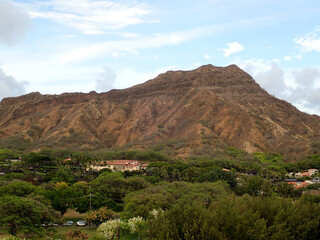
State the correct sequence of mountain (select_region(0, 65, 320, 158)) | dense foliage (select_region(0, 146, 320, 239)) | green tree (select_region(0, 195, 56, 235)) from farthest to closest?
1. mountain (select_region(0, 65, 320, 158))
2. green tree (select_region(0, 195, 56, 235))
3. dense foliage (select_region(0, 146, 320, 239))

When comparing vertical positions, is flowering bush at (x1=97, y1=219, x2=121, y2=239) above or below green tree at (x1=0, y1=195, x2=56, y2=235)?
below

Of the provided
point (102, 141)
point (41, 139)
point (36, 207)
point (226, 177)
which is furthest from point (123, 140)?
point (36, 207)

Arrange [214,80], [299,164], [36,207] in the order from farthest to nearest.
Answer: [214,80] < [299,164] < [36,207]

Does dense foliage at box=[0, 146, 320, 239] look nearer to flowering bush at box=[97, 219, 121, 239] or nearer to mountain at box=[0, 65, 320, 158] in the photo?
flowering bush at box=[97, 219, 121, 239]

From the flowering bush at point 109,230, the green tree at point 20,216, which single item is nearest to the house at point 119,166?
the green tree at point 20,216

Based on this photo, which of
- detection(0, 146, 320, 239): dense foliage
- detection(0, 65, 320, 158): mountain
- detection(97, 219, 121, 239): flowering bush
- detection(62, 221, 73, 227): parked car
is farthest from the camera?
detection(0, 65, 320, 158): mountain

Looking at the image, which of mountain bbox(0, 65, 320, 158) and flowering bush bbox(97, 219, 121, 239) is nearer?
flowering bush bbox(97, 219, 121, 239)

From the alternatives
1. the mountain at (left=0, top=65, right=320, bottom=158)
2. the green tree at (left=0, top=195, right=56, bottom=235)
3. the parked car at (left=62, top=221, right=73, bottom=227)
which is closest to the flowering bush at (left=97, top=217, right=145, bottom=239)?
the green tree at (left=0, top=195, right=56, bottom=235)

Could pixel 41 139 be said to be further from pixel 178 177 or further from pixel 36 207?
pixel 36 207

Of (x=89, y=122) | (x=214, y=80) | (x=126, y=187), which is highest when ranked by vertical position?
(x=214, y=80)
